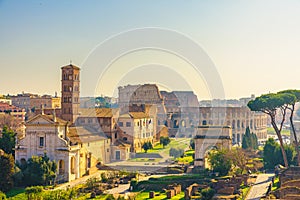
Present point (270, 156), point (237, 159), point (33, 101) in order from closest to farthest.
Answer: point (237, 159) < point (270, 156) < point (33, 101)

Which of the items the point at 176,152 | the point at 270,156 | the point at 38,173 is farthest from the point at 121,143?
Result: the point at 270,156

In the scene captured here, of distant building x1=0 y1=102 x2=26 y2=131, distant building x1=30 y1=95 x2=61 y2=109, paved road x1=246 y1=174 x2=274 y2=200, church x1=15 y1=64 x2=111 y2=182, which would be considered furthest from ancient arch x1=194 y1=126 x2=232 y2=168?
distant building x1=30 y1=95 x2=61 y2=109

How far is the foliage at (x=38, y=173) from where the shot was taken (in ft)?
99.6

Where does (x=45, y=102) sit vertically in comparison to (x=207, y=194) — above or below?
above

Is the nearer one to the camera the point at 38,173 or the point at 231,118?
the point at 38,173

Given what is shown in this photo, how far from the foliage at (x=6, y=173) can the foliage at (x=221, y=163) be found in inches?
546

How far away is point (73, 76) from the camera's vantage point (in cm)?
4322

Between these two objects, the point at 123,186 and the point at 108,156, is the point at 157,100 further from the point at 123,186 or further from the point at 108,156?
the point at 123,186

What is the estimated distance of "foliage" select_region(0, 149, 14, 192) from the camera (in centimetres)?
2861

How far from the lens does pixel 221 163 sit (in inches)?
1225

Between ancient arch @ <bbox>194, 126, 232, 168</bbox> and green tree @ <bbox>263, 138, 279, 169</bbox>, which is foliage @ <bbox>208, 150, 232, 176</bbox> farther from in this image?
green tree @ <bbox>263, 138, 279, 169</bbox>

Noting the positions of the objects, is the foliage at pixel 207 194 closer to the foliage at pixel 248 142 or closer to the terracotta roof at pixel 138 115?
the foliage at pixel 248 142

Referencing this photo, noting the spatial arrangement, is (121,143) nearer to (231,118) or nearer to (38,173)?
(38,173)

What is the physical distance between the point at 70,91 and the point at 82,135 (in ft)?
21.6
